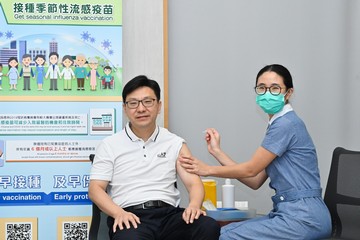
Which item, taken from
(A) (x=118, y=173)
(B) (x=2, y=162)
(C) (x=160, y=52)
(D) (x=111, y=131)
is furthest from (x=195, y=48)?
(B) (x=2, y=162)

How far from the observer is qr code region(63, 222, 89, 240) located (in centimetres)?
310

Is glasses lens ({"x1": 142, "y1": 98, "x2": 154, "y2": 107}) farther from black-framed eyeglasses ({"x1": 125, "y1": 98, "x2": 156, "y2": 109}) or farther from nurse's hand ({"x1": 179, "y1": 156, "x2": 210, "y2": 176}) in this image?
nurse's hand ({"x1": 179, "y1": 156, "x2": 210, "y2": 176})

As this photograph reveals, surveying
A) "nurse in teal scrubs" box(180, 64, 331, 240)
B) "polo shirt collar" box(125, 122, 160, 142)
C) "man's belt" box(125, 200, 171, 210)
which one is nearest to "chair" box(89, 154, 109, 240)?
"man's belt" box(125, 200, 171, 210)

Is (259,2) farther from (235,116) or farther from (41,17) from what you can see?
(41,17)

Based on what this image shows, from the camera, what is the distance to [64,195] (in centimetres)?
311

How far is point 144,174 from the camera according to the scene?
2.72 meters

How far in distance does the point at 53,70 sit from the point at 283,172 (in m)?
1.45

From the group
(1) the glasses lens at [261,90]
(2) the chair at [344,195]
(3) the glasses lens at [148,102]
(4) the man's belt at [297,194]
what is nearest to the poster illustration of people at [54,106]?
(3) the glasses lens at [148,102]

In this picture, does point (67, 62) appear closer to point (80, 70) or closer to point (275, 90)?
point (80, 70)

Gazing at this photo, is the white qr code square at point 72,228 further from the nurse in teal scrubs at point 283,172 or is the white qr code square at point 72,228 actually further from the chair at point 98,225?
the nurse in teal scrubs at point 283,172

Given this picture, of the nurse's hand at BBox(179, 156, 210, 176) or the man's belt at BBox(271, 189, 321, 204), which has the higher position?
the nurse's hand at BBox(179, 156, 210, 176)

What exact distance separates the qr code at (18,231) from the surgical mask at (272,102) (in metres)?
1.51

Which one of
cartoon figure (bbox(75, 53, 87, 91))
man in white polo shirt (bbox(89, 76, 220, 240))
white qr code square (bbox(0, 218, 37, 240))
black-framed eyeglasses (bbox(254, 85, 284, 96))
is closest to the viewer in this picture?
man in white polo shirt (bbox(89, 76, 220, 240))

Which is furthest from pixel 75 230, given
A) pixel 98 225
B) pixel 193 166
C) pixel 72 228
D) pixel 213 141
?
pixel 213 141
